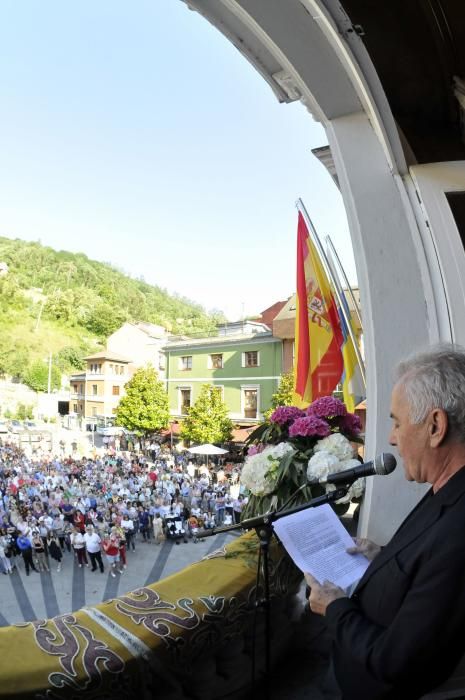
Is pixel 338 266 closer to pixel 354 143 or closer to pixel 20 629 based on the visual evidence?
pixel 354 143

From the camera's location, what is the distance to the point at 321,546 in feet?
3.95

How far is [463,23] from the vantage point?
6.31 ft

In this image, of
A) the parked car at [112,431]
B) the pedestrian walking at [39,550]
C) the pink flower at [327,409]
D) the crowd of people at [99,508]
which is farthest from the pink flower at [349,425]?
the parked car at [112,431]

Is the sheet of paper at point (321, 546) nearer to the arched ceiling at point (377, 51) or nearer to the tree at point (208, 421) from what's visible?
the arched ceiling at point (377, 51)

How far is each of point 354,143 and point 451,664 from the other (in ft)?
7.15

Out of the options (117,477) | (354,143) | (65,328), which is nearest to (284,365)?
(117,477)

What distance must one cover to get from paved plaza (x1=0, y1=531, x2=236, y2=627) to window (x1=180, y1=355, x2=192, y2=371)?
53.3ft

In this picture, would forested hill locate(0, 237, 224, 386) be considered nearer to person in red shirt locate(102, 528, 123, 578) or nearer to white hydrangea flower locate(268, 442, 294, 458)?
person in red shirt locate(102, 528, 123, 578)

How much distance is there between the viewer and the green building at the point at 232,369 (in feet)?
75.5

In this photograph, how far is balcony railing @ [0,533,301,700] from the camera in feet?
3.84

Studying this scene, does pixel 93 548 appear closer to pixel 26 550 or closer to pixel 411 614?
pixel 26 550

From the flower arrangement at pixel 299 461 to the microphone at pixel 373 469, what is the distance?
0.43 meters

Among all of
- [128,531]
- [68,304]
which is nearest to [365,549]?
[128,531]

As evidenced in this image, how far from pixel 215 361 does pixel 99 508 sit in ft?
45.7
